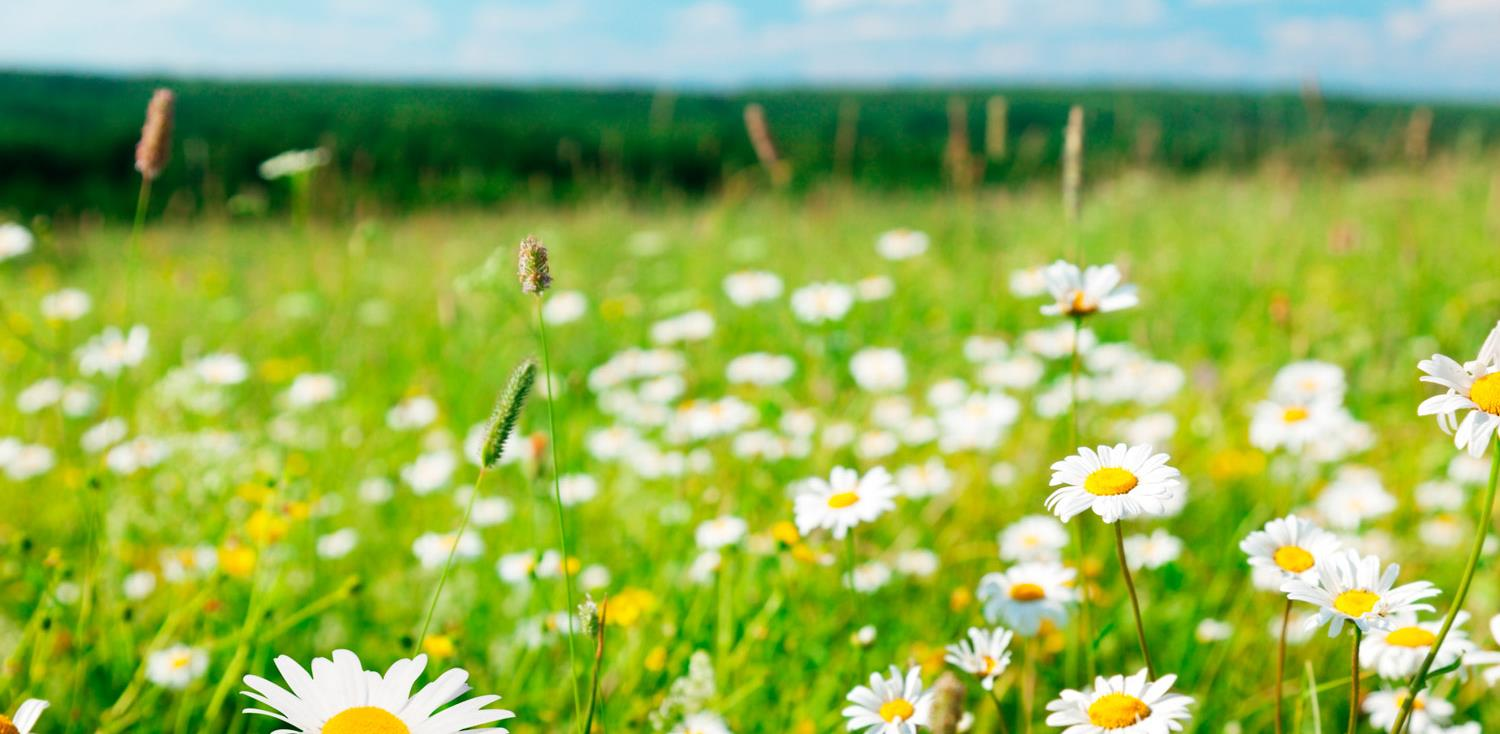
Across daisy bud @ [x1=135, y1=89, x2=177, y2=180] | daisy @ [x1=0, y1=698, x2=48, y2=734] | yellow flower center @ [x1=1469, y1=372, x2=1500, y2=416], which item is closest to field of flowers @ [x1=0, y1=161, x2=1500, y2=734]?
yellow flower center @ [x1=1469, y1=372, x2=1500, y2=416]

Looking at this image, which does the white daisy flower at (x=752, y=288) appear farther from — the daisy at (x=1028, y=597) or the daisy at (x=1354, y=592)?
the daisy at (x=1354, y=592)

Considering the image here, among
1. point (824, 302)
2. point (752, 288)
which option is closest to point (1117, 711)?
point (824, 302)

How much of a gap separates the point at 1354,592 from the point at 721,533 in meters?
0.92

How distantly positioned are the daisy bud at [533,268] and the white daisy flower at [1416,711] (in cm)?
87

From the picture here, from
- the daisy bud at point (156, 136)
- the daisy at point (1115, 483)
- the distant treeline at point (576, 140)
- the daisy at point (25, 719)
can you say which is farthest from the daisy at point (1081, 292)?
the distant treeline at point (576, 140)

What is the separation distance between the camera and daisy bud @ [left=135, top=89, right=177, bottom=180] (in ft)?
4.23

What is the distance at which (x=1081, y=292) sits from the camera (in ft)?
3.53

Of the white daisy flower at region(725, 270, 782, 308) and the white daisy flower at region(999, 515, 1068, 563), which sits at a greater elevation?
the white daisy flower at region(725, 270, 782, 308)

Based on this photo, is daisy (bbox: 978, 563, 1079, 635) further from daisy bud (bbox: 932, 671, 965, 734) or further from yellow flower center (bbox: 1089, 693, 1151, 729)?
yellow flower center (bbox: 1089, 693, 1151, 729)

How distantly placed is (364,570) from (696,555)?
0.68 meters

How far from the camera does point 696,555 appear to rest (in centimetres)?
175

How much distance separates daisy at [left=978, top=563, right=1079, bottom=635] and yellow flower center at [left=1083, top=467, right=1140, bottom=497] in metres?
0.29

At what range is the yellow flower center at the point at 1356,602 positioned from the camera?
76 cm

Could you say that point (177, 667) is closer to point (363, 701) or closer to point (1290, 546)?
point (363, 701)
